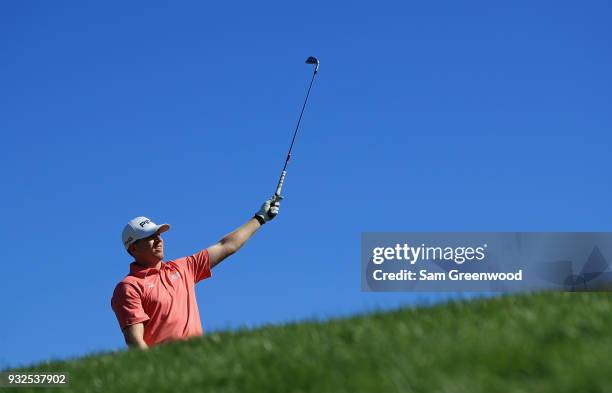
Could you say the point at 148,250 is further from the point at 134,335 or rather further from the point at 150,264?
the point at 134,335

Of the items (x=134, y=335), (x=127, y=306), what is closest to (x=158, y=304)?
(x=127, y=306)

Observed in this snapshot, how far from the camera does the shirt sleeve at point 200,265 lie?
1290 cm

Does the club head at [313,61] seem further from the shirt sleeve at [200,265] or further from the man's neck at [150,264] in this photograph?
the man's neck at [150,264]

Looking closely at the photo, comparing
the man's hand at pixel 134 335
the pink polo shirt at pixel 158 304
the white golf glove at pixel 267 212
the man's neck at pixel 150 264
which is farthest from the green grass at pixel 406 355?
the white golf glove at pixel 267 212

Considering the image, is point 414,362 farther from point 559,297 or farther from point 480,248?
point 480,248

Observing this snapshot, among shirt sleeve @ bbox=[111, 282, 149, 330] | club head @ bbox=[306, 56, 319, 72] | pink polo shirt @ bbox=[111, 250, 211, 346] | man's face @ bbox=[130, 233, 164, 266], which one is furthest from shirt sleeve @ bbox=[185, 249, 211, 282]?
club head @ bbox=[306, 56, 319, 72]

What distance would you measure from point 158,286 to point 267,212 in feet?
7.72

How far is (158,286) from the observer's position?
12.1m

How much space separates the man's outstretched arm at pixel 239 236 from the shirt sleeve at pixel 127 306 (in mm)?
1435

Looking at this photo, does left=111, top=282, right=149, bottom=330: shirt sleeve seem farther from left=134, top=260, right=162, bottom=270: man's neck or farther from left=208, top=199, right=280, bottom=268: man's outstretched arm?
left=208, top=199, right=280, bottom=268: man's outstretched arm

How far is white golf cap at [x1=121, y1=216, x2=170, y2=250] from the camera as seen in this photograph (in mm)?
12484

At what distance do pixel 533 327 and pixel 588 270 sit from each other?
12966mm

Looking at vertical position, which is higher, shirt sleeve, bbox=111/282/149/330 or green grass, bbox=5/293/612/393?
shirt sleeve, bbox=111/282/149/330

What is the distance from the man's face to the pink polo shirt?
0.44 ft
